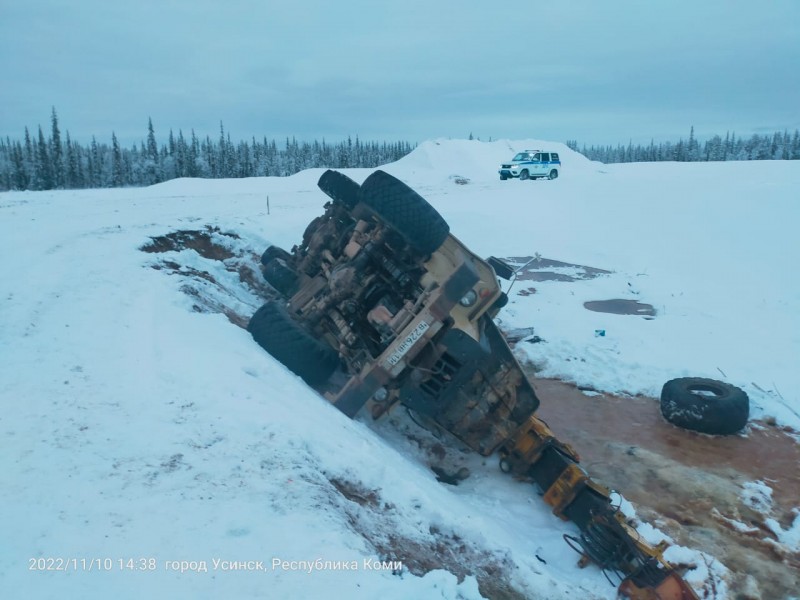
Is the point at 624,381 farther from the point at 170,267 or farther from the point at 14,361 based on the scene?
the point at 14,361

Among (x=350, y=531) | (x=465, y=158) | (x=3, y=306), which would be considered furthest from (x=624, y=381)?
(x=465, y=158)

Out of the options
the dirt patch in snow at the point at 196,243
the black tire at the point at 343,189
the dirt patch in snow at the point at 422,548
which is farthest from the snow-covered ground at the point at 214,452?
the black tire at the point at 343,189

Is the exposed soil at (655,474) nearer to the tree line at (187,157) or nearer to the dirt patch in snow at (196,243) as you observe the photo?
the dirt patch in snow at (196,243)

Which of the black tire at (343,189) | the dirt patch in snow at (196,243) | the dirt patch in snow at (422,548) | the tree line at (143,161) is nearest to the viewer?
the dirt patch in snow at (422,548)

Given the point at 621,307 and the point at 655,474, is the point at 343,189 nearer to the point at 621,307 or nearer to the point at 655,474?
the point at 655,474

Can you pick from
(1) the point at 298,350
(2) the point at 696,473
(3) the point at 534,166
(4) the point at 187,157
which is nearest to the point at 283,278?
(1) the point at 298,350

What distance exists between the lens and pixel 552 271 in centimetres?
1658

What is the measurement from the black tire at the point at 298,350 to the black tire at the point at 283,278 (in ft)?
8.31

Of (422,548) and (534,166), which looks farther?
(534,166)

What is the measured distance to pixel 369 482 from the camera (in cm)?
437

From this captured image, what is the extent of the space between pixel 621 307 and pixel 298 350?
9.65 m

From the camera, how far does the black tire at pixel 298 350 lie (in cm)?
619

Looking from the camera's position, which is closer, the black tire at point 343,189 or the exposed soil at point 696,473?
the exposed soil at point 696,473

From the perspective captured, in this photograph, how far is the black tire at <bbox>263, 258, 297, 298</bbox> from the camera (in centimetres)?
902
